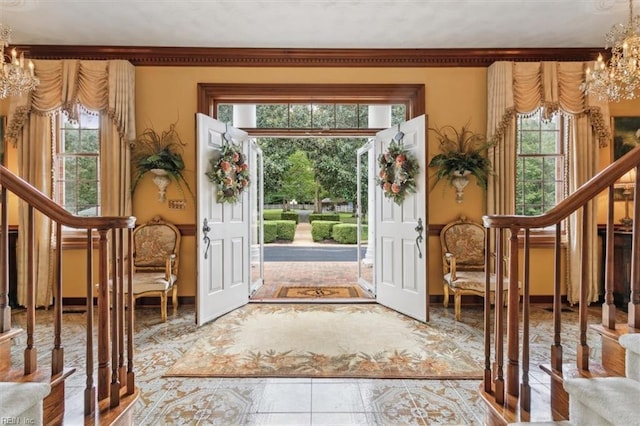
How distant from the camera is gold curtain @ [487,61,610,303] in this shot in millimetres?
4148

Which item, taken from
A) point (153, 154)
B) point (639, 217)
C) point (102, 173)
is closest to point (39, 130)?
point (102, 173)

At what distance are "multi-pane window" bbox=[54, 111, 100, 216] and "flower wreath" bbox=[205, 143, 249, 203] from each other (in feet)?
5.35

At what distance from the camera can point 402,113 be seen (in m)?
4.82

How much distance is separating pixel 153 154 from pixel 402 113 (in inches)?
127

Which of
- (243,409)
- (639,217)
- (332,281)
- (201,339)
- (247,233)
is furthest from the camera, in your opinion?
(332,281)

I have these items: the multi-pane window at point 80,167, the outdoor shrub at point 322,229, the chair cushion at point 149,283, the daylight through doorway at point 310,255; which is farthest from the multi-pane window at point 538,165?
the outdoor shrub at point 322,229

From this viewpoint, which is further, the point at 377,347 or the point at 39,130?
the point at 39,130

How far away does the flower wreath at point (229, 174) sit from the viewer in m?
3.93

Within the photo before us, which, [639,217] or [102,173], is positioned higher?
[102,173]

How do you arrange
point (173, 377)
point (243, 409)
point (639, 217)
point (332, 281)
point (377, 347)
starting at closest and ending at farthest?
point (639, 217) < point (243, 409) < point (173, 377) < point (377, 347) < point (332, 281)

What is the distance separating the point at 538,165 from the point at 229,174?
151 inches

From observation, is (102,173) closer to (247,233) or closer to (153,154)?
(153,154)

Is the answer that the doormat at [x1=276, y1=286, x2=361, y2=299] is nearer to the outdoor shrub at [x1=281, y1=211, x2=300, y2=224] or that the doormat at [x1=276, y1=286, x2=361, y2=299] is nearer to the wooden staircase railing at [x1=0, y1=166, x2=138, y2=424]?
the wooden staircase railing at [x1=0, y1=166, x2=138, y2=424]

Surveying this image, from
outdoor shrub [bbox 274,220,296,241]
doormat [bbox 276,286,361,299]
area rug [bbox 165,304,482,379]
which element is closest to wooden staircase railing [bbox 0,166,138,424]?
area rug [bbox 165,304,482,379]
